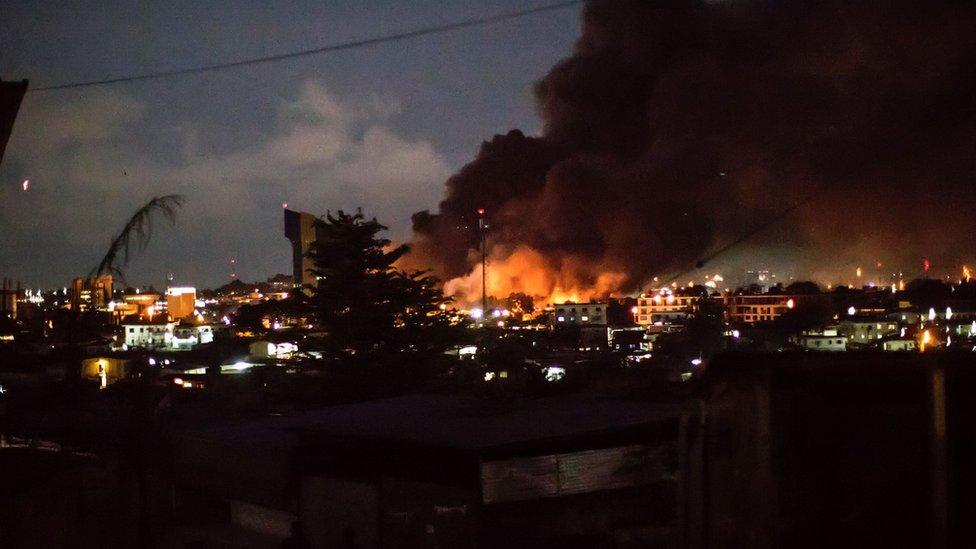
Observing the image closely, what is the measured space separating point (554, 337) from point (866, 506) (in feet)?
77.1

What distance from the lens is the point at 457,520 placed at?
439cm

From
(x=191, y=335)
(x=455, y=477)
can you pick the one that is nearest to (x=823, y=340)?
(x=455, y=477)

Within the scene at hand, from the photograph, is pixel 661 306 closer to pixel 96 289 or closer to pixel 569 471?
pixel 96 289

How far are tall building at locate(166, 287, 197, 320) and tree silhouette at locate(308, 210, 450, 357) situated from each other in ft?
123

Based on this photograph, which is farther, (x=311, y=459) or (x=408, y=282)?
(x=408, y=282)

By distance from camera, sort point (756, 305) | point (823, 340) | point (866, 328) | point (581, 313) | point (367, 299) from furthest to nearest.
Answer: point (756, 305)
point (581, 313)
point (866, 328)
point (823, 340)
point (367, 299)

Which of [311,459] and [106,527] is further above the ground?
[311,459]

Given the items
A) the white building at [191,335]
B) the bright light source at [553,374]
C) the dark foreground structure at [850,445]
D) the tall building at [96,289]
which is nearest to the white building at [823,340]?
the bright light source at [553,374]

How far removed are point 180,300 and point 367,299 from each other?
41522mm

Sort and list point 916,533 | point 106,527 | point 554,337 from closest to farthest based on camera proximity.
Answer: point 916,533
point 106,527
point 554,337

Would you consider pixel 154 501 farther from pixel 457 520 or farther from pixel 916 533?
pixel 916 533

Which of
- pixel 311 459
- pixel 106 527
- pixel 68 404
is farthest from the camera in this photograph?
pixel 68 404

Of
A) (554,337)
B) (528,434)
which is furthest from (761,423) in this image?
(554,337)

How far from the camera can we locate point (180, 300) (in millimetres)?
50750
